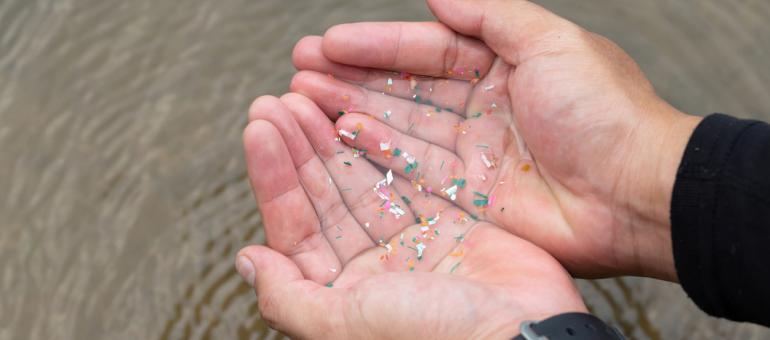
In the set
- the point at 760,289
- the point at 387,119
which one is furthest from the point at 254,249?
the point at 760,289

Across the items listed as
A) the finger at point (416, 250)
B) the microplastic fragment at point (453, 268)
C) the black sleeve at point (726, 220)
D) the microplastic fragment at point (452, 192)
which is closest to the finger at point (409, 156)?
the microplastic fragment at point (452, 192)

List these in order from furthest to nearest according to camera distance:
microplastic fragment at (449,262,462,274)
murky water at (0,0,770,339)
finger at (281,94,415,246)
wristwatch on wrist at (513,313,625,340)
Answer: murky water at (0,0,770,339) < finger at (281,94,415,246) < microplastic fragment at (449,262,462,274) < wristwatch on wrist at (513,313,625,340)

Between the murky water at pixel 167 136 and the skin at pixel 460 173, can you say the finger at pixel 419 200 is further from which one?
the murky water at pixel 167 136

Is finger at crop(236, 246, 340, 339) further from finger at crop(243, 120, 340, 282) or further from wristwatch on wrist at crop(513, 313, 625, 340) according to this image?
wristwatch on wrist at crop(513, 313, 625, 340)

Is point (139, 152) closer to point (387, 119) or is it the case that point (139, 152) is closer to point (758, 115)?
point (387, 119)

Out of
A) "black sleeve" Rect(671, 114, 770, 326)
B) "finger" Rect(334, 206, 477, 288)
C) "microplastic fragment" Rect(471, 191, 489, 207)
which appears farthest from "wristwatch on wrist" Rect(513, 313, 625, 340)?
"microplastic fragment" Rect(471, 191, 489, 207)
